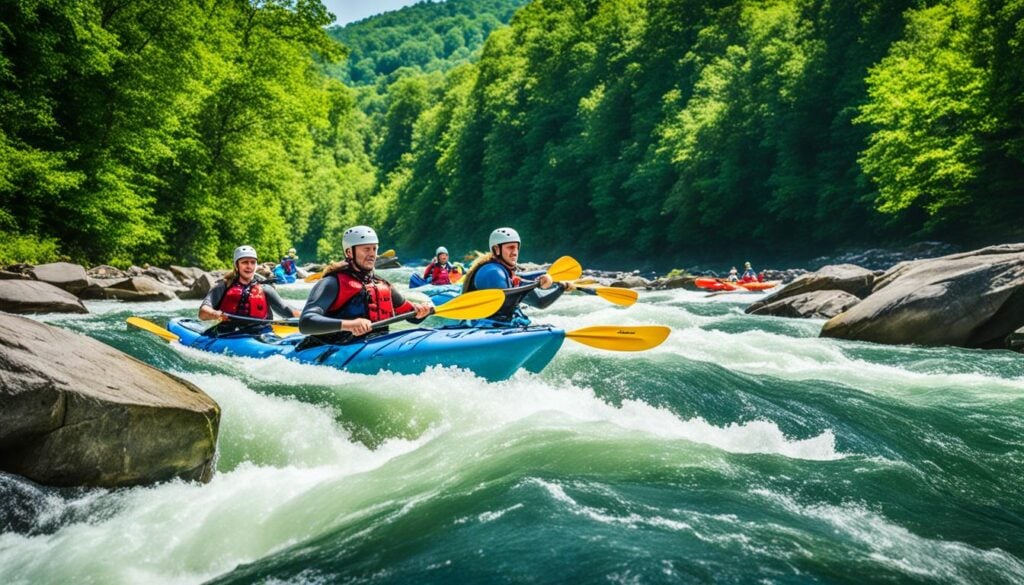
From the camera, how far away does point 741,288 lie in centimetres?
1962

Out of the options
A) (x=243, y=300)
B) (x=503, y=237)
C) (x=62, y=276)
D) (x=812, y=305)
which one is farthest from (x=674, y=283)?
(x=243, y=300)

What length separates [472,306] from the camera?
681 centimetres

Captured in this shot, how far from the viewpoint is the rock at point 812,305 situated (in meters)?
13.1

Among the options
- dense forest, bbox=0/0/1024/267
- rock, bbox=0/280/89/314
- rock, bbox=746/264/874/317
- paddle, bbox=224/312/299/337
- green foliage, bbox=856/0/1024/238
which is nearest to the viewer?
paddle, bbox=224/312/299/337

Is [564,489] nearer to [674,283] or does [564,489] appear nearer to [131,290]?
[131,290]

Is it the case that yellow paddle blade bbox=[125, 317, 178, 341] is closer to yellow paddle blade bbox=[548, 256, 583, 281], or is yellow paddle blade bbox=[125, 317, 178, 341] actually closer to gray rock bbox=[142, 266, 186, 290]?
yellow paddle blade bbox=[548, 256, 583, 281]

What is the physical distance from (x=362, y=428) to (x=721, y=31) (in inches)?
1294

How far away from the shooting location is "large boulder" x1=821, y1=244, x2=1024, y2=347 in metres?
9.35

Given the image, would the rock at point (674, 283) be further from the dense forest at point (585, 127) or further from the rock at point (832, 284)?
the rock at point (832, 284)

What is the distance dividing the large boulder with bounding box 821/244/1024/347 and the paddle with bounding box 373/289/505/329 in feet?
19.9

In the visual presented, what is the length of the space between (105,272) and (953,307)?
1593 cm

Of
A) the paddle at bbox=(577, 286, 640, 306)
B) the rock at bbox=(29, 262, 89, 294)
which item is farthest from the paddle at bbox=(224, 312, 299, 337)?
the rock at bbox=(29, 262, 89, 294)

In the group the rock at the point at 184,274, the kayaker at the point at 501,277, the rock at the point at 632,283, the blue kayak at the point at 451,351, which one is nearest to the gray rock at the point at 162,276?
the rock at the point at 184,274

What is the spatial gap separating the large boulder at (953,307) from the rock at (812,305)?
8.22 feet
